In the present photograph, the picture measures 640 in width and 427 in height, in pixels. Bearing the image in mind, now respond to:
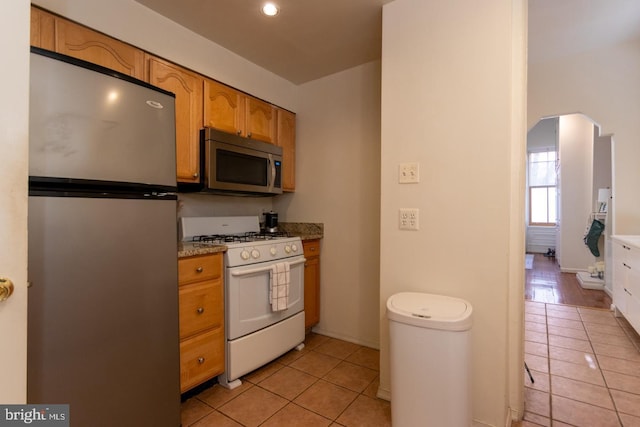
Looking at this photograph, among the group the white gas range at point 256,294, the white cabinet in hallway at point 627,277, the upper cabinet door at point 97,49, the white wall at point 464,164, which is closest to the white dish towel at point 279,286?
the white gas range at point 256,294

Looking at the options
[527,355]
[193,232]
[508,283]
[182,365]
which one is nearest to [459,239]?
[508,283]

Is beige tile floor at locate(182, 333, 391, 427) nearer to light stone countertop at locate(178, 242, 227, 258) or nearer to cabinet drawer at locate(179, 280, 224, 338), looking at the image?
cabinet drawer at locate(179, 280, 224, 338)

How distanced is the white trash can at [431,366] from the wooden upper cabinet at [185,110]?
5.30ft

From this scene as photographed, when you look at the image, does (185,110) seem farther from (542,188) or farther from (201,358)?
(542,188)

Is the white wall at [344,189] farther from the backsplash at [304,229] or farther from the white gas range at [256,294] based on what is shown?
the white gas range at [256,294]

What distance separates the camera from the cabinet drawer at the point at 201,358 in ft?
5.76

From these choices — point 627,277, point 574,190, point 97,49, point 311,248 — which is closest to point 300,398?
point 311,248

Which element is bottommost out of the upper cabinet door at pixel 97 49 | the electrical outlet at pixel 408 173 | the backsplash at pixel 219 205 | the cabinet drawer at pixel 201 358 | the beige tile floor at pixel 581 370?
Result: the beige tile floor at pixel 581 370

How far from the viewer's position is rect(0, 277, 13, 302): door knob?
0.85 meters

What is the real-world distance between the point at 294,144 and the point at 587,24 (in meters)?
2.54

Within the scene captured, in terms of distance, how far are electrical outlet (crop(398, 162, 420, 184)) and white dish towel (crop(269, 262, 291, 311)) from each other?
3.56ft

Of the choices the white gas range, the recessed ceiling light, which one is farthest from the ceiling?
the white gas range

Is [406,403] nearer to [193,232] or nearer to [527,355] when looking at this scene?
[527,355]

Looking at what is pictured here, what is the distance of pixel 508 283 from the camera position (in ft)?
5.13
